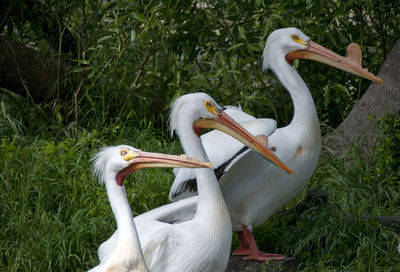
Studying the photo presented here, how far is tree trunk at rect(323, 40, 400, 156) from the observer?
19.0 ft

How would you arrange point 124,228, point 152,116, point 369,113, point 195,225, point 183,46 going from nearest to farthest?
point 124,228
point 195,225
point 369,113
point 183,46
point 152,116

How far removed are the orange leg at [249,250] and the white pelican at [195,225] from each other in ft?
2.06

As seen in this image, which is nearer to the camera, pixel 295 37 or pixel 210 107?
pixel 210 107

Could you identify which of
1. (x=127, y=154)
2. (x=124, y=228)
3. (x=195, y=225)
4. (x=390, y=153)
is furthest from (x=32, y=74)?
(x=124, y=228)

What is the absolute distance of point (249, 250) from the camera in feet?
15.0

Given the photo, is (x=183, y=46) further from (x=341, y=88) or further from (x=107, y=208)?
(x=107, y=208)

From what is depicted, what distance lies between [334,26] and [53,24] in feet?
7.39

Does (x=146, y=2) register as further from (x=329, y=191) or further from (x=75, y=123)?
(x=329, y=191)

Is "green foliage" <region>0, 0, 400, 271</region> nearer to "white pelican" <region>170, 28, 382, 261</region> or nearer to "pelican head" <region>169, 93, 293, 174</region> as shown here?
"white pelican" <region>170, 28, 382, 261</region>

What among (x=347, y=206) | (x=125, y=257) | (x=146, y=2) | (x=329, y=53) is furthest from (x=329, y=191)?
(x=125, y=257)

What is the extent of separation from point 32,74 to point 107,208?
1761mm

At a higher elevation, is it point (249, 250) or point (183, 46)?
point (183, 46)

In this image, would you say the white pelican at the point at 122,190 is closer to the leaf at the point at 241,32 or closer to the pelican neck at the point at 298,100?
the pelican neck at the point at 298,100

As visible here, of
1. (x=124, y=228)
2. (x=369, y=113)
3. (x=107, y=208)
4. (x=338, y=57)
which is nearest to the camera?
(x=124, y=228)
